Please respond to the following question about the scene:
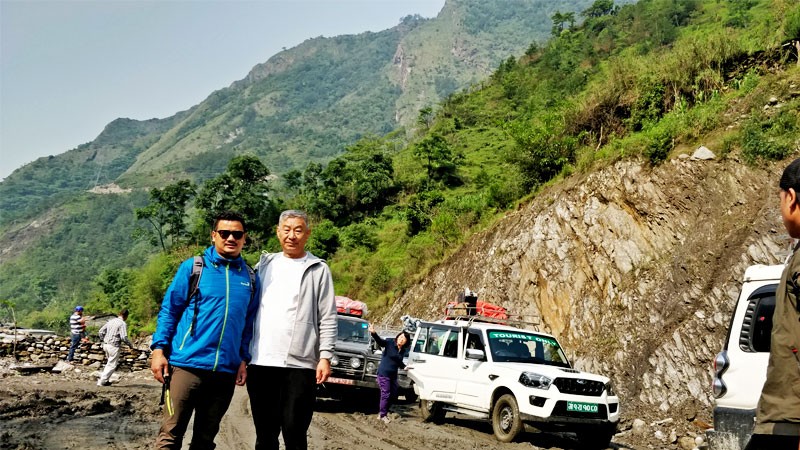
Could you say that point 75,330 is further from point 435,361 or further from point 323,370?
point 323,370

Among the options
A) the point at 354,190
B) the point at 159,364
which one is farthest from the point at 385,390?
the point at 354,190

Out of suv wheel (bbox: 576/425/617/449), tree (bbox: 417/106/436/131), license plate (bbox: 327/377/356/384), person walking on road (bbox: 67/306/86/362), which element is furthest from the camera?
tree (bbox: 417/106/436/131)

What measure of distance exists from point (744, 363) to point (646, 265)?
1067 centimetres

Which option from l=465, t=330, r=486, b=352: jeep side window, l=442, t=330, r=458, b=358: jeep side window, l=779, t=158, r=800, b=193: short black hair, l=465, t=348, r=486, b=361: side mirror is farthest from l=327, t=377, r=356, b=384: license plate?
l=779, t=158, r=800, b=193: short black hair

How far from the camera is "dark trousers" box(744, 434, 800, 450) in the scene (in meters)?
2.62

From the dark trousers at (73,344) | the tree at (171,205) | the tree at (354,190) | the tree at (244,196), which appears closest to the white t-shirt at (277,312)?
the dark trousers at (73,344)

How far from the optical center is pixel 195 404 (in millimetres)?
4426

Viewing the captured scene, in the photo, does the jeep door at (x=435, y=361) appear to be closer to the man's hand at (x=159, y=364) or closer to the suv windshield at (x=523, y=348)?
the suv windshield at (x=523, y=348)

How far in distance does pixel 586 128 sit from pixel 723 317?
35.3ft

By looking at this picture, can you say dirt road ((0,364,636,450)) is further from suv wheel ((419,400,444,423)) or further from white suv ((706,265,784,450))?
white suv ((706,265,784,450))

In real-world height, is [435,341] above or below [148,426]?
above

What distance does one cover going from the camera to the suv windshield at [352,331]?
1483 centimetres

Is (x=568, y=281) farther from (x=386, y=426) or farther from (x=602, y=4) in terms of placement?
(x=602, y=4)

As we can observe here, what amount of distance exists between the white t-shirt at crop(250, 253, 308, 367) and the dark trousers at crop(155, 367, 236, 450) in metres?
0.32
